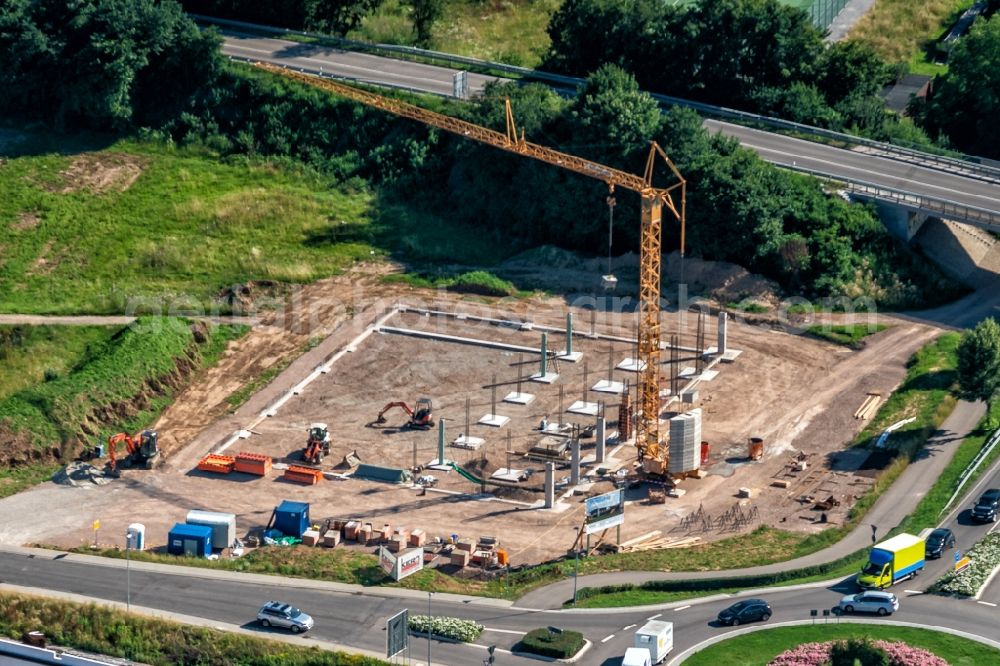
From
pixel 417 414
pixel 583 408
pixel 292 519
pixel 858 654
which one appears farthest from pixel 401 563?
pixel 583 408

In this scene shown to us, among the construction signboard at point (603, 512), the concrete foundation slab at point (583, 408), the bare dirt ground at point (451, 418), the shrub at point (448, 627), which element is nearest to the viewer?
the shrub at point (448, 627)

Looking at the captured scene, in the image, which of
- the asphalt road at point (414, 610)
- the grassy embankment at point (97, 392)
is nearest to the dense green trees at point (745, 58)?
the grassy embankment at point (97, 392)

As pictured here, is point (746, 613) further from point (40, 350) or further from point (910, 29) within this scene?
point (910, 29)

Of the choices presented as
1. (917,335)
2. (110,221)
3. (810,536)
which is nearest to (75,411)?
(110,221)

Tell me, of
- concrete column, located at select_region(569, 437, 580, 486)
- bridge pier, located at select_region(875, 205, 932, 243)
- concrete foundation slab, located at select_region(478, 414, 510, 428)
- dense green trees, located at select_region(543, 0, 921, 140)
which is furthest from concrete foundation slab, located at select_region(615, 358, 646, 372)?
dense green trees, located at select_region(543, 0, 921, 140)

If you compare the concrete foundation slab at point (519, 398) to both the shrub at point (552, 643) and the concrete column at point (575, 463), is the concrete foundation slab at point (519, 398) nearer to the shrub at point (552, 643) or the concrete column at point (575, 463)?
the concrete column at point (575, 463)

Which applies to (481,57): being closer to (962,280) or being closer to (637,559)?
(962,280)

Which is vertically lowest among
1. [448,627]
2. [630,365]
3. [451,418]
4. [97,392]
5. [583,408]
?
[448,627]

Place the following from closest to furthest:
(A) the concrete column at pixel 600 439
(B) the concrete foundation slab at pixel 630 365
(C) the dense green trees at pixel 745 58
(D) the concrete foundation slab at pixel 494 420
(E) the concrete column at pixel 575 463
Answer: (E) the concrete column at pixel 575 463
(A) the concrete column at pixel 600 439
(D) the concrete foundation slab at pixel 494 420
(B) the concrete foundation slab at pixel 630 365
(C) the dense green trees at pixel 745 58
